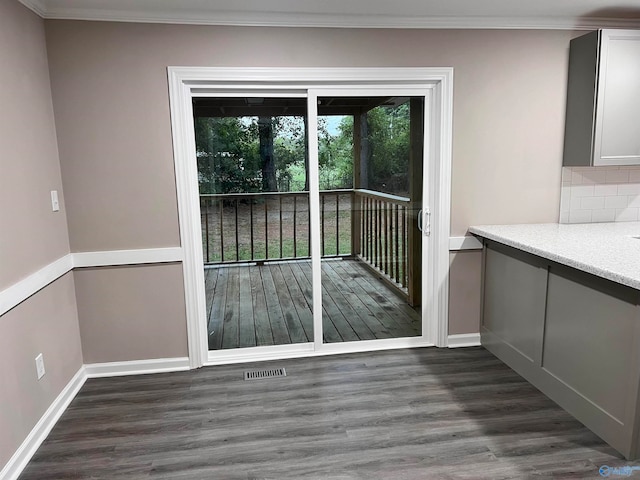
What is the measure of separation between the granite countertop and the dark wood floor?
2.95 feet

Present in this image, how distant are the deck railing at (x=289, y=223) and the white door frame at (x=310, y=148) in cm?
13

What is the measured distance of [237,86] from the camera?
2.90 meters

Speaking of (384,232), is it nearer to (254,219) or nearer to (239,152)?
(254,219)

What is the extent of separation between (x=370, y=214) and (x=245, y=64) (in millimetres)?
1367

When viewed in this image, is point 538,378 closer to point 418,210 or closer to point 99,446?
point 418,210

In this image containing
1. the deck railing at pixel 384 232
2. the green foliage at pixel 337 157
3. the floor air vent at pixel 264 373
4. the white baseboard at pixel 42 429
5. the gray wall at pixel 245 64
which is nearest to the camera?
the white baseboard at pixel 42 429

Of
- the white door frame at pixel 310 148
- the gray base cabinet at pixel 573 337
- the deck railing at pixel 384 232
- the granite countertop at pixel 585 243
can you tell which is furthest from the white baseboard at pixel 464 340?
the granite countertop at pixel 585 243

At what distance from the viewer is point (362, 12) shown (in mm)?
2787

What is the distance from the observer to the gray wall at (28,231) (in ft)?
6.76

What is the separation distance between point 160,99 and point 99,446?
6.77ft

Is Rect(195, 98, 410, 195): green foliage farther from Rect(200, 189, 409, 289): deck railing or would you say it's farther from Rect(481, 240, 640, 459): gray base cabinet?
Rect(481, 240, 640, 459): gray base cabinet

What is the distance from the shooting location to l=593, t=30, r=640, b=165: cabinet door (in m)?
2.82

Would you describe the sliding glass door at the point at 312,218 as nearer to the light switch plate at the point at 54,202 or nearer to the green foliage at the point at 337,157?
the green foliage at the point at 337,157

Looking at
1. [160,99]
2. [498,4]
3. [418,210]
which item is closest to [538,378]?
[418,210]
